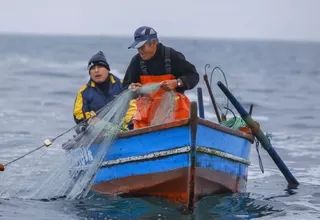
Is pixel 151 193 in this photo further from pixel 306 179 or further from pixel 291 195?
pixel 306 179

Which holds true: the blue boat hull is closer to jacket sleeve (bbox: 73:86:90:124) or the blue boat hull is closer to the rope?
jacket sleeve (bbox: 73:86:90:124)

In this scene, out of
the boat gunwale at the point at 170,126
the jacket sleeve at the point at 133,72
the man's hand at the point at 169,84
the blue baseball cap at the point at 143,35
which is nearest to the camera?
the boat gunwale at the point at 170,126

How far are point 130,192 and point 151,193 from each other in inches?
10.7

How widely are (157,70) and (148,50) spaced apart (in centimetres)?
28

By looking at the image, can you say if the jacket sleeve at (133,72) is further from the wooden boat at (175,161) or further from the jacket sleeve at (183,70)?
the wooden boat at (175,161)

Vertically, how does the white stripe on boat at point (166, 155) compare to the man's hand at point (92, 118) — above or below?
below

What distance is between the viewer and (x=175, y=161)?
9586 mm

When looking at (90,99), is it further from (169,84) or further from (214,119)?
(214,119)

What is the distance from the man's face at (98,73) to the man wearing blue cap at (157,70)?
87 cm

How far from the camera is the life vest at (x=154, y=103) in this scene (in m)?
9.90

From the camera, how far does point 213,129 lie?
31.6 ft

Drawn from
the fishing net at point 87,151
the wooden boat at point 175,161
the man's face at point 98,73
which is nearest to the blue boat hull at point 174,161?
the wooden boat at point 175,161

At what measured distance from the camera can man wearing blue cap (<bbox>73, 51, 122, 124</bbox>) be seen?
10797mm

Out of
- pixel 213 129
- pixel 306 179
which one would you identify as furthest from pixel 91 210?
pixel 306 179
